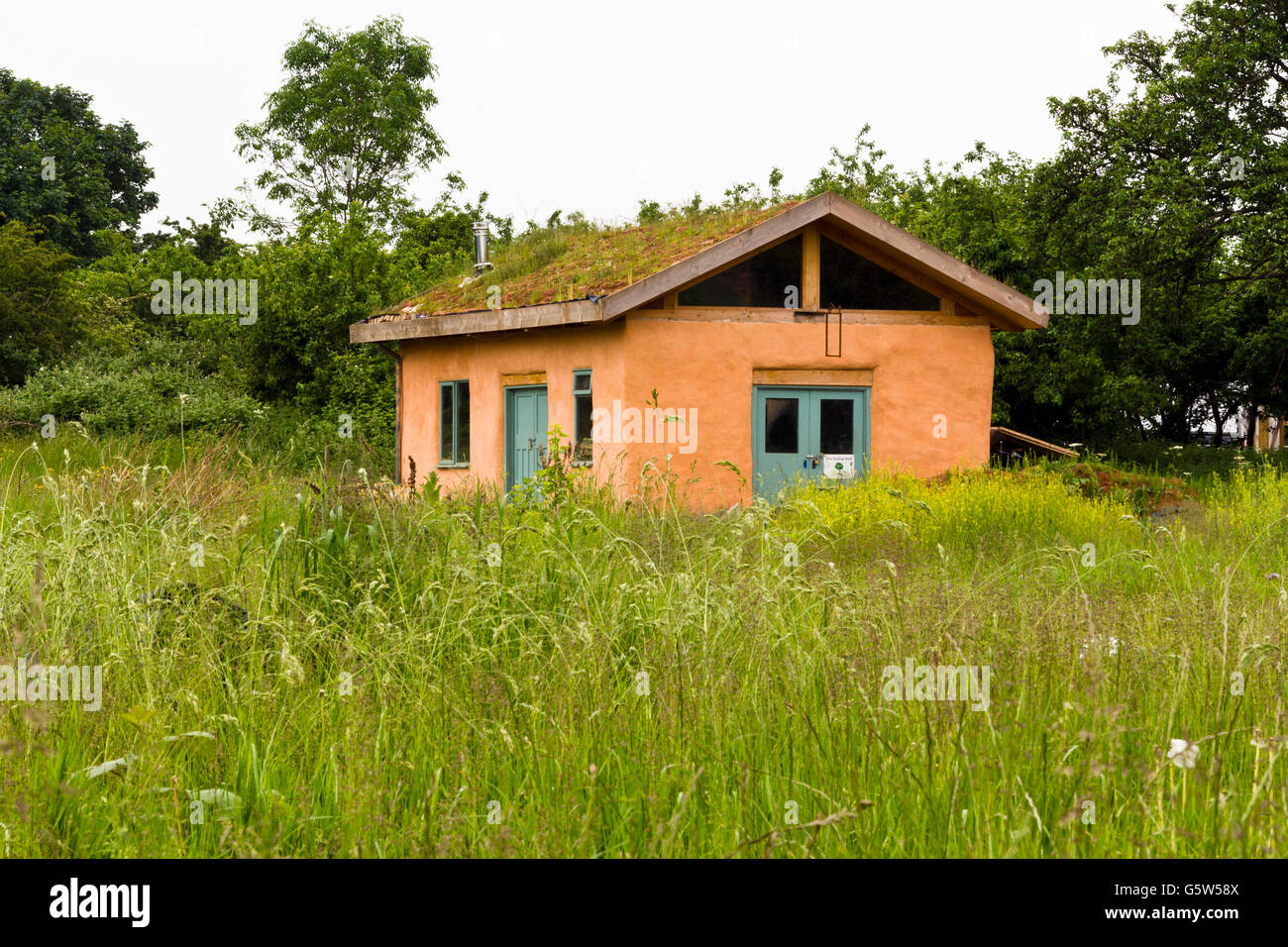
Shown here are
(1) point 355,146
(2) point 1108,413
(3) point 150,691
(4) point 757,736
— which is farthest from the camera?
(1) point 355,146

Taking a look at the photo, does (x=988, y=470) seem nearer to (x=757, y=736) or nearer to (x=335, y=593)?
(x=335, y=593)

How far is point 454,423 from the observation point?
19281 millimetres

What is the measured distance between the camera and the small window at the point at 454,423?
19078mm

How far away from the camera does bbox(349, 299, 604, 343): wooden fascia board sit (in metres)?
15.1


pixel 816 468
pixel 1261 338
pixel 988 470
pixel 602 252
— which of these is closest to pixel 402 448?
pixel 602 252

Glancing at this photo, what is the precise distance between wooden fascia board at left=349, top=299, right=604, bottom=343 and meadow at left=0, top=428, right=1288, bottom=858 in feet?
28.3

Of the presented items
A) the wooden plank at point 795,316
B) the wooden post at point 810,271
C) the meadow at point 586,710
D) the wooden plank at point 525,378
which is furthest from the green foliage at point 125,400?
the meadow at point 586,710

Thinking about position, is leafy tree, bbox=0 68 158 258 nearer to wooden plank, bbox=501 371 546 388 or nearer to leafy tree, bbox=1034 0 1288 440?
wooden plank, bbox=501 371 546 388

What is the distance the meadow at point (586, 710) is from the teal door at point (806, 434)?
9.30 metres

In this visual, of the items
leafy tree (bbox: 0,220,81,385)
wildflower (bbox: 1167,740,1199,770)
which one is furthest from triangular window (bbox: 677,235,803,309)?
leafy tree (bbox: 0,220,81,385)

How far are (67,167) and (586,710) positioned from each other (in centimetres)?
4626

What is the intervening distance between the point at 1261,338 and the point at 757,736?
24.8 metres

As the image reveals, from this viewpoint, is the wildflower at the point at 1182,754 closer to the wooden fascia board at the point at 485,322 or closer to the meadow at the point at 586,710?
the meadow at the point at 586,710
